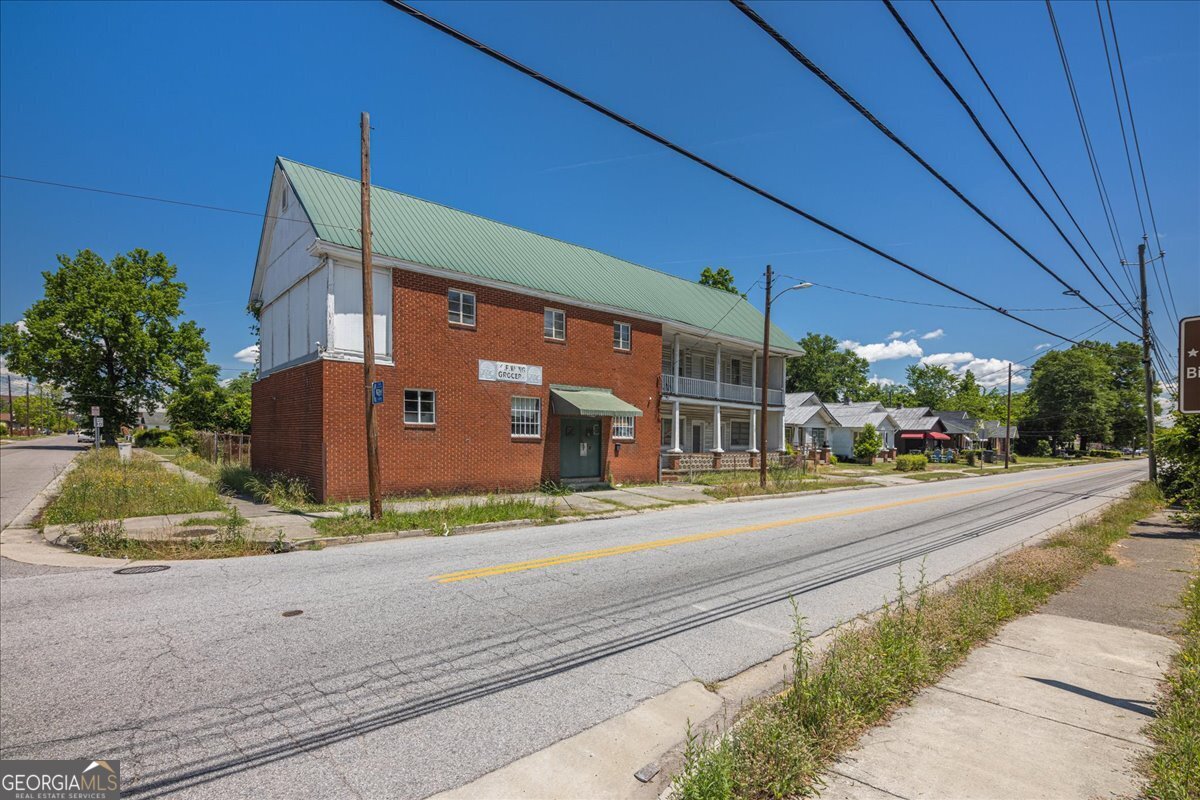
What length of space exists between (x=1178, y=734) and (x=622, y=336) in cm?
1995

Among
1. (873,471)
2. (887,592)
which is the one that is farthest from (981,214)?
(873,471)

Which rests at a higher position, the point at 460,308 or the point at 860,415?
the point at 460,308

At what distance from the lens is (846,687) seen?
407 cm

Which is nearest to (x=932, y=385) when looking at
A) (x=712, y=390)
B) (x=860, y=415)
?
(x=860, y=415)

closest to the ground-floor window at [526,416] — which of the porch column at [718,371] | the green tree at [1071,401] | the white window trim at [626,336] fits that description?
the white window trim at [626,336]

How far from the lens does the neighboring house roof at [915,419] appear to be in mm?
57966

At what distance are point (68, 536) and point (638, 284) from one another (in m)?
21.3

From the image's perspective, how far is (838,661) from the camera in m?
4.47

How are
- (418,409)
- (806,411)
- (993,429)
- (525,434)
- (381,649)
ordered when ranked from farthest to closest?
(993,429)
(806,411)
(525,434)
(418,409)
(381,649)

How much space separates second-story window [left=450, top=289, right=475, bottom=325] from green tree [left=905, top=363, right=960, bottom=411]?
95725 mm

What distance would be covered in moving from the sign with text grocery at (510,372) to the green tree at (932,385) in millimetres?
93493

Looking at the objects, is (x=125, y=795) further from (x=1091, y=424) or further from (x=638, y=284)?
(x=1091, y=424)

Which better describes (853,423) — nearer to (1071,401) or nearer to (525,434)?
(525,434)

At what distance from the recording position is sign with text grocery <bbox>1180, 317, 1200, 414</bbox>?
5.15 metres
